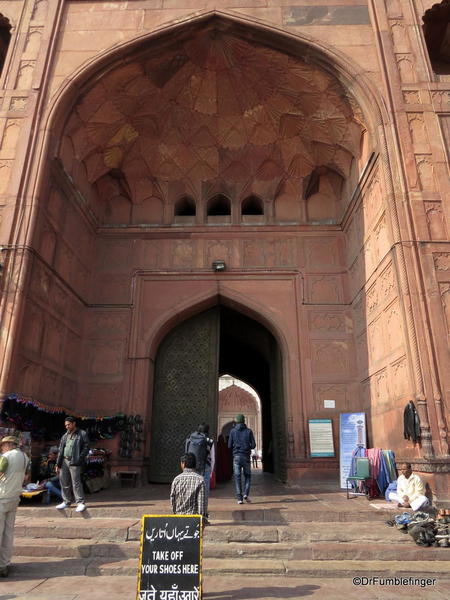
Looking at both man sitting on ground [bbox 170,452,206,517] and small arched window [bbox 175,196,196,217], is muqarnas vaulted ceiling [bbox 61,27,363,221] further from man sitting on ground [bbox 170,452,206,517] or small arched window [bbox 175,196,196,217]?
man sitting on ground [bbox 170,452,206,517]

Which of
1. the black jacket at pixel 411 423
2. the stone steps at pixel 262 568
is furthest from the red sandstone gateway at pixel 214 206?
the stone steps at pixel 262 568

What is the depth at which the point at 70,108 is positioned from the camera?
28.7 ft

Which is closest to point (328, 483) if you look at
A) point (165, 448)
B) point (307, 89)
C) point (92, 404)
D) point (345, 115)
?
point (165, 448)

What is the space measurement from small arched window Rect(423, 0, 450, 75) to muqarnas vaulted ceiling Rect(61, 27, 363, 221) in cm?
286

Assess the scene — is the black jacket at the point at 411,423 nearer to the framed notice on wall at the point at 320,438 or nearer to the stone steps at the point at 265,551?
the stone steps at the point at 265,551

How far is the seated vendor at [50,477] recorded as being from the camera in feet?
20.3

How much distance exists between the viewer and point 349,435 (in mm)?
8422

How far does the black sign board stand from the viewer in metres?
2.84

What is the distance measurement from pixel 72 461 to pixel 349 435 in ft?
17.2

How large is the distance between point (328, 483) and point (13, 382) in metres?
5.82

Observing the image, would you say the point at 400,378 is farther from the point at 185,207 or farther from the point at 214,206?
the point at 185,207

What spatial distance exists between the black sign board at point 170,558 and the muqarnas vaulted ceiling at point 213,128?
7694 millimetres

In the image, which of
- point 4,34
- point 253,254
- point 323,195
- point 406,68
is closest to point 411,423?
point 253,254

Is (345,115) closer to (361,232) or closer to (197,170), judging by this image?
(361,232)
